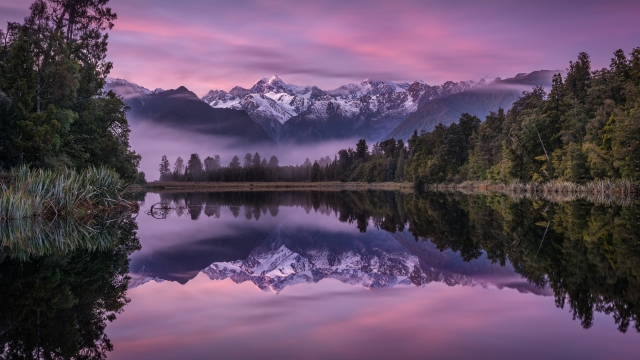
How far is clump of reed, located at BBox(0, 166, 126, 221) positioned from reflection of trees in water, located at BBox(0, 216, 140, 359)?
6733mm

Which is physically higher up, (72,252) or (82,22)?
(82,22)

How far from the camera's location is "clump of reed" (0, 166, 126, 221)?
24.5 metres

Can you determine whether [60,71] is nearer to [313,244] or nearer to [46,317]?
[313,244]

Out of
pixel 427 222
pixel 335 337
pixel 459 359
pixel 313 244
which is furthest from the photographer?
pixel 427 222

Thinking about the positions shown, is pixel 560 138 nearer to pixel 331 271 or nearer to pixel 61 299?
pixel 331 271

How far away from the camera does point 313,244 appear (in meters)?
24.8

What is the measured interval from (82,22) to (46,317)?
133 feet

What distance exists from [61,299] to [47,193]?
706 inches

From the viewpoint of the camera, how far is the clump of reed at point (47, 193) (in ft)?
80.5

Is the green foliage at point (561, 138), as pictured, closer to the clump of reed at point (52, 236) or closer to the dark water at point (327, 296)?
the dark water at point (327, 296)

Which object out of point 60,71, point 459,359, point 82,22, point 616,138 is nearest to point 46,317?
point 459,359

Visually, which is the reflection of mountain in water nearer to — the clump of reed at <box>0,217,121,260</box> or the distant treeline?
the clump of reed at <box>0,217,121,260</box>

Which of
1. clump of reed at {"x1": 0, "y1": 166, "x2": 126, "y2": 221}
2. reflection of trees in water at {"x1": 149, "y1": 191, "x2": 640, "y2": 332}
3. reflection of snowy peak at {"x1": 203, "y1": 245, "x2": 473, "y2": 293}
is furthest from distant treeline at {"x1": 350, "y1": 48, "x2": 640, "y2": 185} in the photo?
clump of reed at {"x1": 0, "y1": 166, "x2": 126, "y2": 221}

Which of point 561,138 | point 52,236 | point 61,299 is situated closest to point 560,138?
point 561,138
